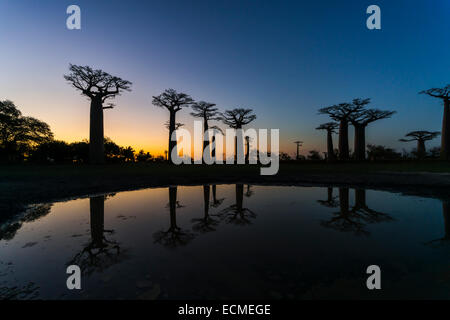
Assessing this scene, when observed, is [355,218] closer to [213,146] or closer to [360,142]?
[213,146]

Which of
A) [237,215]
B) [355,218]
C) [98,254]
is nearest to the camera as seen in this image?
[98,254]

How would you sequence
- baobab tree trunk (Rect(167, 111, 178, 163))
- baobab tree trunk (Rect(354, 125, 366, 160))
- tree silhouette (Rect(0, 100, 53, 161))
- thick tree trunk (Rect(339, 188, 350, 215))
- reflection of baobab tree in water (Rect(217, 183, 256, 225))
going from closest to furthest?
reflection of baobab tree in water (Rect(217, 183, 256, 225)), thick tree trunk (Rect(339, 188, 350, 215)), tree silhouette (Rect(0, 100, 53, 161)), baobab tree trunk (Rect(167, 111, 178, 163)), baobab tree trunk (Rect(354, 125, 366, 160))

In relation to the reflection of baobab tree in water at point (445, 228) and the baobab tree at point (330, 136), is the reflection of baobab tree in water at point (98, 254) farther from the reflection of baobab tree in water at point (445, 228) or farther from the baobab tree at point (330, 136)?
the baobab tree at point (330, 136)

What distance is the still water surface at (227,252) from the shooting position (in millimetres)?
2068

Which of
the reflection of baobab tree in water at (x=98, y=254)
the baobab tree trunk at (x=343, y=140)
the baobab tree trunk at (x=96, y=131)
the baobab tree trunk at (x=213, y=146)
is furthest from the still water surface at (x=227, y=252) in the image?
the baobab tree trunk at (x=213, y=146)

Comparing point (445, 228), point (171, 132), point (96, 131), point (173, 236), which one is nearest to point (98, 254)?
point (173, 236)

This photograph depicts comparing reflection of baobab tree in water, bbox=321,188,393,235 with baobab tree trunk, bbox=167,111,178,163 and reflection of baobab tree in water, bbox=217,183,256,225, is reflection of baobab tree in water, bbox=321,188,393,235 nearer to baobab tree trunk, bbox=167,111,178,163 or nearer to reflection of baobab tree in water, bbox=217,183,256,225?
reflection of baobab tree in water, bbox=217,183,256,225

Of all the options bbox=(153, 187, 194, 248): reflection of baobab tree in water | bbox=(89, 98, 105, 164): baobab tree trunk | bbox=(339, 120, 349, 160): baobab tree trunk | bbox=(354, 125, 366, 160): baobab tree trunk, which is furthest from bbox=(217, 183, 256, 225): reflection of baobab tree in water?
bbox=(354, 125, 366, 160): baobab tree trunk

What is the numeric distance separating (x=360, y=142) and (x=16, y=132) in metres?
48.3

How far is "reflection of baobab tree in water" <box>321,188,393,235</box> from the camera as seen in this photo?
401 centimetres

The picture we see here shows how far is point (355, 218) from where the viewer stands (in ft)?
15.4

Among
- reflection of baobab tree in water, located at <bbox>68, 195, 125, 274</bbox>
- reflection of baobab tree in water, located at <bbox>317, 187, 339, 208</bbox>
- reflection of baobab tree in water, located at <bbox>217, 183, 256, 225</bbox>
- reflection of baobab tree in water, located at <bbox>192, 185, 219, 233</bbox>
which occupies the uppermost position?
reflection of baobab tree in water, located at <bbox>317, 187, 339, 208</bbox>

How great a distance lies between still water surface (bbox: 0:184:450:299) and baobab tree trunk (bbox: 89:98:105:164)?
1543cm
